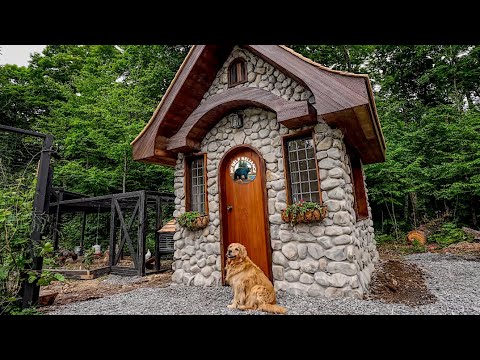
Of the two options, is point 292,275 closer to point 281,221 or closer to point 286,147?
point 281,221

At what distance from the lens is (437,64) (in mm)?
12148

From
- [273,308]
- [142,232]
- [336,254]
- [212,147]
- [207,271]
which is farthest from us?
[142,232]

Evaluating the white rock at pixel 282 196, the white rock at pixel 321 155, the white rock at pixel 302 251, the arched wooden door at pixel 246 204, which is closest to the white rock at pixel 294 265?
the white rock at pixel 302 251

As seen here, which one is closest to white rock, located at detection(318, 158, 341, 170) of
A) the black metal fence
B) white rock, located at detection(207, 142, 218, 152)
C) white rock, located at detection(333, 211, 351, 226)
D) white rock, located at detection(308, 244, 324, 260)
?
white rock, located at detection(333, 211, 351, 226)

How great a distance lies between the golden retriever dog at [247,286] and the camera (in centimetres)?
329

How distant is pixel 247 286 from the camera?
3.44 meters

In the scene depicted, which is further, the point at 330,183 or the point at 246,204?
the point at 246,204

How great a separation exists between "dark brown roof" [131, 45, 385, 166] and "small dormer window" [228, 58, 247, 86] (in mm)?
248

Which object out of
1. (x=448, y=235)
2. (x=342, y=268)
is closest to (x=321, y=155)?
(x=342, y=268)

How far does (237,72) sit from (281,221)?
2.97 meters

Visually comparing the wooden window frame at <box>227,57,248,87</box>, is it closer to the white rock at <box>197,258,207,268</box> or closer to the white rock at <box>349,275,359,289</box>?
the white rock at <box>197,258,207,268</box>

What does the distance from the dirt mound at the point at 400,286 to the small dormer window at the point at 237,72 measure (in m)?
4.24

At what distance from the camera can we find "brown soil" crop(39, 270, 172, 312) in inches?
186
